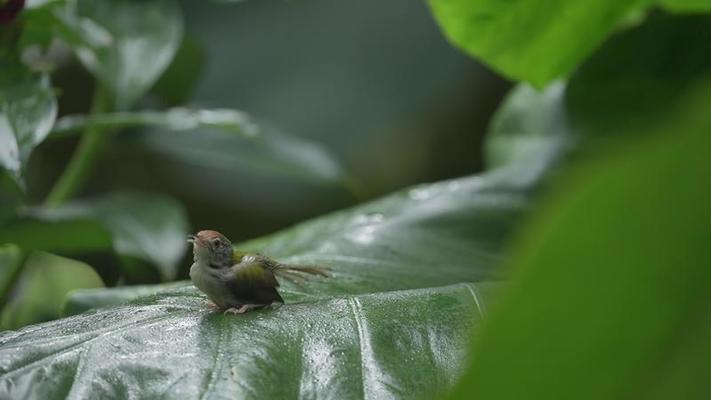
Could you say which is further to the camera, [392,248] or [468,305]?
[392,248]

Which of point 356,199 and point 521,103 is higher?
point 521,103

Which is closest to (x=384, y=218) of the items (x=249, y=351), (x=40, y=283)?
(x=249, y=351)

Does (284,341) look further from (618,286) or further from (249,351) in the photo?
(618,286)

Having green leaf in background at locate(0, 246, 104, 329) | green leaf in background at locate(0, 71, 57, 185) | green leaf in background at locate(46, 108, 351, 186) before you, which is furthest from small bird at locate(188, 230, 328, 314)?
green leaf in background at locate(46, 108, 351, 186)

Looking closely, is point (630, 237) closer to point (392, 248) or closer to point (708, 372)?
point (708, 372)

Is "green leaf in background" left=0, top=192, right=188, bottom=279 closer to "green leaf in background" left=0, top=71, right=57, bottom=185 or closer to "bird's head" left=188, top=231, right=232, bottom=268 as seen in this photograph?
"green leaf in background" left=0, top=71, right=57, bottom=185

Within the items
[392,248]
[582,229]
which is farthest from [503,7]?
[582,229]

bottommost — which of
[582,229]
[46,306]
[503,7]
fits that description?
[46,306]
